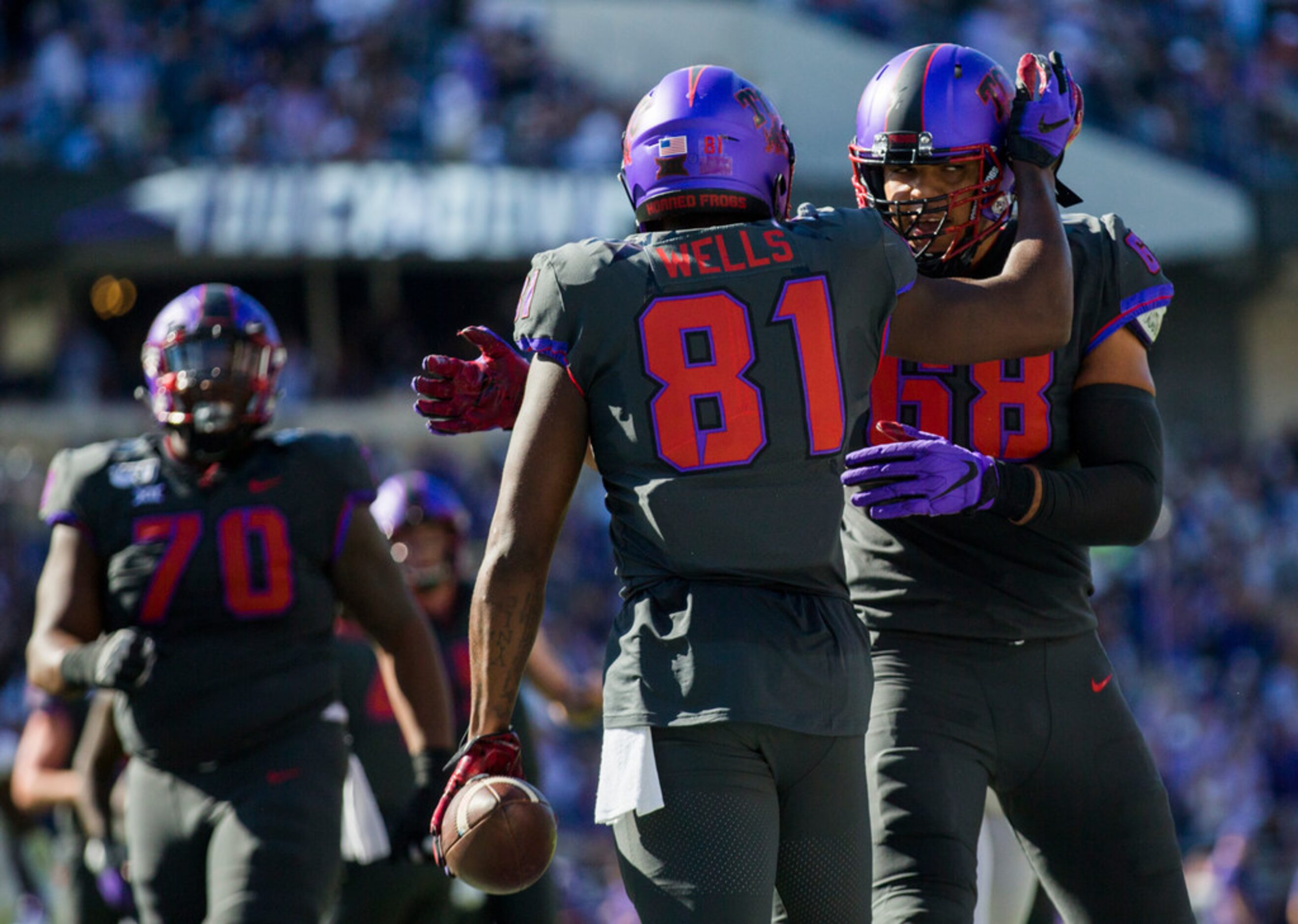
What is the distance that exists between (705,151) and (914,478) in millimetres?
715

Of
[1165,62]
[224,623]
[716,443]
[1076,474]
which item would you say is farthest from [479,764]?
[1165,62]

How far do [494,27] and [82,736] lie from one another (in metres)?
14.0

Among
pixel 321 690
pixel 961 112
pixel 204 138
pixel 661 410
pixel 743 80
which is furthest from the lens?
pixel 204 138

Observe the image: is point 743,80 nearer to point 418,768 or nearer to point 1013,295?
point 1013,295

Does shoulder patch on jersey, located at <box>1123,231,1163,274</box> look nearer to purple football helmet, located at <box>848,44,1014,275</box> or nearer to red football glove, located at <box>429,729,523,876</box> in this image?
purple football helmet, located at <box>848,44,1014,275</box>

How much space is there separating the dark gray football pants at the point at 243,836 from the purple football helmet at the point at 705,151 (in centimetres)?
184

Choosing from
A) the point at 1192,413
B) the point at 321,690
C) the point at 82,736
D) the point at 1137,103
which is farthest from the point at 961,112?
the point at 1192,413

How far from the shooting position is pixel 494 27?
19.0m

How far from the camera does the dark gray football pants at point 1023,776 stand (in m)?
3.38

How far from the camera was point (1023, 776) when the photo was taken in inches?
139

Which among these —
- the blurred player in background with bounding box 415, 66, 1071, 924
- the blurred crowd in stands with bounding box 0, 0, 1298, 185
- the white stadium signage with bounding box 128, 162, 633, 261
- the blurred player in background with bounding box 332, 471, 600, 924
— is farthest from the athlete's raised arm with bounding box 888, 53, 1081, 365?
the blurred crowd in stands with bounding box 0, 0, 1298, 185

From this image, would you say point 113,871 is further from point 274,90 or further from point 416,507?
point 274,90

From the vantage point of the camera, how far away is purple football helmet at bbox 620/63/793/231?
118 inches

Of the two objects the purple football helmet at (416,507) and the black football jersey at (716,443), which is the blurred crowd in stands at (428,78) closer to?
the purple football helmet at (416,507)
